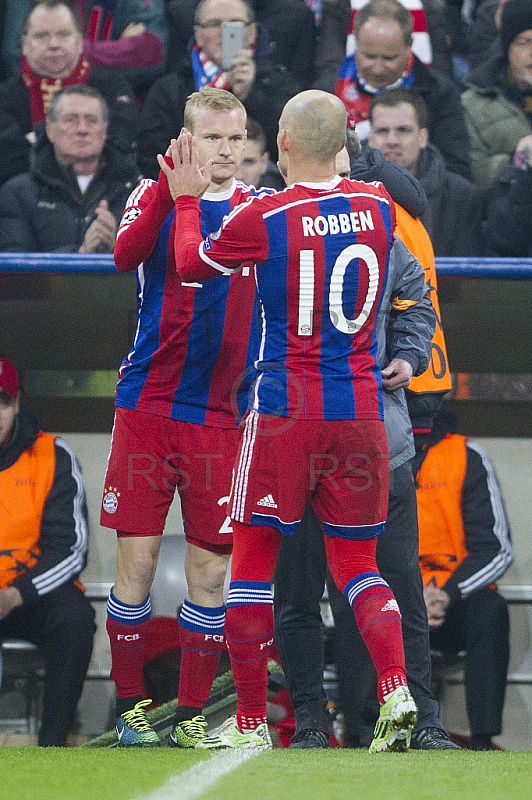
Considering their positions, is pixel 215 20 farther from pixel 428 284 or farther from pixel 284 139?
pixel 284 139

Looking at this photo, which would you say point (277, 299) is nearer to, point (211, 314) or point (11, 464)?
point (211, 314)

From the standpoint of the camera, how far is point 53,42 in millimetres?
6414

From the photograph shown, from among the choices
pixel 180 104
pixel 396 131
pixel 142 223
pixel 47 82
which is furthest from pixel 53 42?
pixel 142 223

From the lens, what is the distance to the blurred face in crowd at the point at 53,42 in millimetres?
6418

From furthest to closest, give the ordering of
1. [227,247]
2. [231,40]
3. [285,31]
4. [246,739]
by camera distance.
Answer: [285,31]
[231,40]
[246,739]
[227,247]

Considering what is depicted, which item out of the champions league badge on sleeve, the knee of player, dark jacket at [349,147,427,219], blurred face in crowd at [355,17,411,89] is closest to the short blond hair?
dark jacket at [349,147,427,219]

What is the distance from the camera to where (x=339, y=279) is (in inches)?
132

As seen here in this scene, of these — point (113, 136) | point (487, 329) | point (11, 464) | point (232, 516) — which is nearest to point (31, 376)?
point (11, 464)

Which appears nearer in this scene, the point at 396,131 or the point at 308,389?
the point at 308,389

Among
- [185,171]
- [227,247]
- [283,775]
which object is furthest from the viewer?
[185,171]

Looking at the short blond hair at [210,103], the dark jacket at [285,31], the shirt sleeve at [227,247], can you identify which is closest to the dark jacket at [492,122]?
the dark jacket at [285,31]

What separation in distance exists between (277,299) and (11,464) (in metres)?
2.60

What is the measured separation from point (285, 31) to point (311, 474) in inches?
167

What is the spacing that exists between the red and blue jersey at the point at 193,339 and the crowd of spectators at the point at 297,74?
5.70ft
